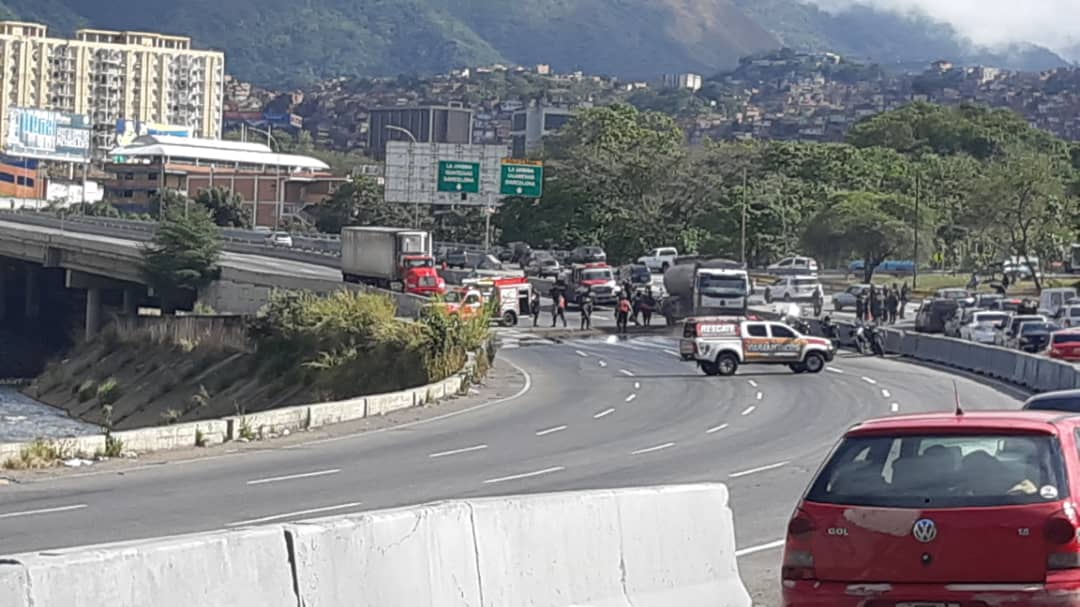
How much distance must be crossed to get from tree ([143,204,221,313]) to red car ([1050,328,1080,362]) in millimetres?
44058

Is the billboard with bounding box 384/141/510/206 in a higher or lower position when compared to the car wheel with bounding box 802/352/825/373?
higher

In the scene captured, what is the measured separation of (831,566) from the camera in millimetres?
9273

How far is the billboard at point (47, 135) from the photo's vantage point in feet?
612

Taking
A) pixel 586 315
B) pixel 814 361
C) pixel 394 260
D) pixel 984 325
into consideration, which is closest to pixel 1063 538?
pixel 814 361

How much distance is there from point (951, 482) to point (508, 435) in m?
22.2

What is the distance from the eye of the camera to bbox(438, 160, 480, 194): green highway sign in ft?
290

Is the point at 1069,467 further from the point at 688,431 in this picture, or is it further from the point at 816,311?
the point at 816,311

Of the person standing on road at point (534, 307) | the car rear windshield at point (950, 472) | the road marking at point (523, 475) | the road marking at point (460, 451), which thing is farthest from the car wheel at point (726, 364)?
the car rear windshield at point (950, 472)

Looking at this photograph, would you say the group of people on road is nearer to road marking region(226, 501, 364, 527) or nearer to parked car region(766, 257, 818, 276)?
parked car region(766, 257, 818, 276)

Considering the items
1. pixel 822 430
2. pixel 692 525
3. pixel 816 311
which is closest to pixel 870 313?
pixel 816 311

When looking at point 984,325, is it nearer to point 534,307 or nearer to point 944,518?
point 534,307

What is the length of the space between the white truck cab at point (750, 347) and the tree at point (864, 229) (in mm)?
53049

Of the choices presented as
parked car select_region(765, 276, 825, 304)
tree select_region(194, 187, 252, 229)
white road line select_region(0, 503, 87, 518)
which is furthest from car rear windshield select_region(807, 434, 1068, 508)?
tree select_region(194, 187, 252, 229)

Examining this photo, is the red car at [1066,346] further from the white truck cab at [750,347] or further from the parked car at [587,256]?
the parked car at [587,256]
